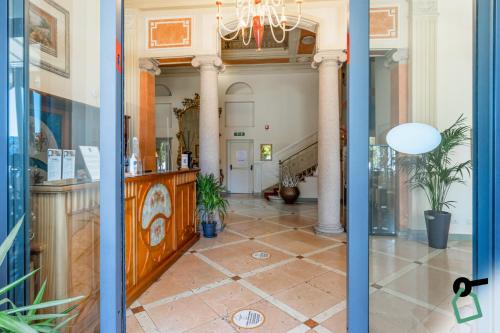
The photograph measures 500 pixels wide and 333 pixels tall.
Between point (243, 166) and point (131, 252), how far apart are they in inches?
288

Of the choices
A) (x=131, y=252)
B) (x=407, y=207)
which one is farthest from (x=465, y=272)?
(x=131, y=252)

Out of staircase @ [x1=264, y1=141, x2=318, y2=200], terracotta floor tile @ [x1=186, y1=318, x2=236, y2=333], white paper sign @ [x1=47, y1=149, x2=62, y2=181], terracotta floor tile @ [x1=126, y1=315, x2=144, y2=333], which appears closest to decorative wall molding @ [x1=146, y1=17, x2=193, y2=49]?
white paper sign @ [x1=47, y1=149, x2=62, y2=181]

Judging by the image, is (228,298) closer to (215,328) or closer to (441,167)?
(215,328)

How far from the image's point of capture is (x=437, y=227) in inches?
47.2

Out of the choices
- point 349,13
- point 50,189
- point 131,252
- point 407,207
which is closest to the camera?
point 349,13

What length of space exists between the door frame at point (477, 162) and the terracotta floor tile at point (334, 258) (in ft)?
6.93

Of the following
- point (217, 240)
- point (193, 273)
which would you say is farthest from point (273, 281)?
point (217, 240)

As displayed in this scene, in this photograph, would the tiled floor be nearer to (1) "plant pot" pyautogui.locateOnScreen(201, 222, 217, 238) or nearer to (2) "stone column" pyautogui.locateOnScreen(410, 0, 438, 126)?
(1) "plant pot" pyautogui.locateOnScreen(201, 222, 217, 238)

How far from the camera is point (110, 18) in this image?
3.38 ft

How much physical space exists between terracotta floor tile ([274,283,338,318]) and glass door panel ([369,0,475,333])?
0.88 m

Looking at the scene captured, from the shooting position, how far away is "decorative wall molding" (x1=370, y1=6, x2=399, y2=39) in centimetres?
104

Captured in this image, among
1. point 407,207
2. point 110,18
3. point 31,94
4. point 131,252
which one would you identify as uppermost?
point 110,18

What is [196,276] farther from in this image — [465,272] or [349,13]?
[349,13]

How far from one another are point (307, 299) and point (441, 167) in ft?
5.62
